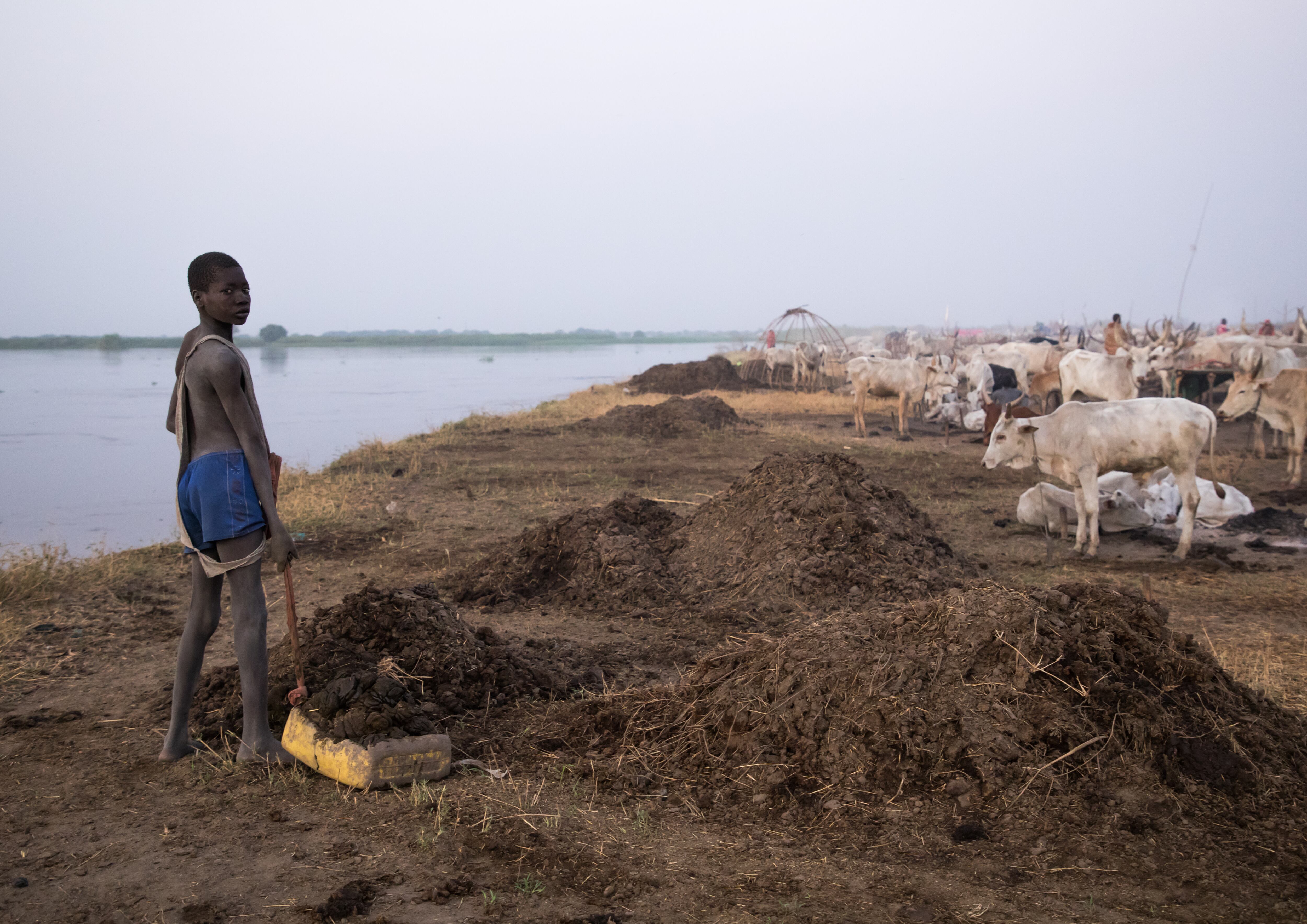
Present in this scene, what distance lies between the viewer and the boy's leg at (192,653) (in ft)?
12.2

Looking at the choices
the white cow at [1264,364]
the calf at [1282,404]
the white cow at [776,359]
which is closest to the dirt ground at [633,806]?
the calf at [1282,404]

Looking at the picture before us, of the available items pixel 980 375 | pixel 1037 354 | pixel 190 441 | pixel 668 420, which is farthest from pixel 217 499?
pixel 1037 354

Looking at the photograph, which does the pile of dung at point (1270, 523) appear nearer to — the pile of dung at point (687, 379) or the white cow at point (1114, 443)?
the white cow at point (1114, 443)

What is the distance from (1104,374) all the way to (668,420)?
28.2 ft

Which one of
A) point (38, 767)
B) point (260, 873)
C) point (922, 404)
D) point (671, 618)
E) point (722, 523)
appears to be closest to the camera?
point (260, 873)

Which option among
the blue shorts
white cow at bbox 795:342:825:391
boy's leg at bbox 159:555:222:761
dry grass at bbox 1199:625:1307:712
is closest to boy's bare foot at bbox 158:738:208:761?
boy's leg at bbox 159:555:222:761

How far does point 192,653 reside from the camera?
378 cm

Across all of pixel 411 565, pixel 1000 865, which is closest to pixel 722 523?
pixel 411 565

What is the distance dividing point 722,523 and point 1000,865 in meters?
5.08

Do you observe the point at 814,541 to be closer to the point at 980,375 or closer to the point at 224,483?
the point at 224,483

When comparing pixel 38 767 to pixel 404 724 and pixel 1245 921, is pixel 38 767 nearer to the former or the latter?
pixel 404 724

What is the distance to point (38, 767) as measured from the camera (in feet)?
12.8

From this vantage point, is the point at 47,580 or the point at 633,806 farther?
the point at 47,580

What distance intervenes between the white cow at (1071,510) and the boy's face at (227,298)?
790 cm
